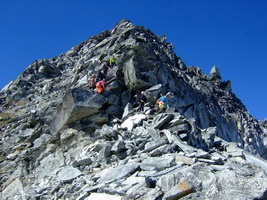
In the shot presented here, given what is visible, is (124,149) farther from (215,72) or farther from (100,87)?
(215,72)

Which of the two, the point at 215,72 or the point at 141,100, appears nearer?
the point at 141,100

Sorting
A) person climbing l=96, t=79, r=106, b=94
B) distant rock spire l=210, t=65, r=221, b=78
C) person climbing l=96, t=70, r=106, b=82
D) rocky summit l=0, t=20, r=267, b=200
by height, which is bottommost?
rocky summit l=0, t=20, r=267, b=200

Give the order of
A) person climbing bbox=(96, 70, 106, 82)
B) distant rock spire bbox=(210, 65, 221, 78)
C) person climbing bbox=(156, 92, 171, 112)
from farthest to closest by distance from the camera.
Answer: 1. distant rock spire bbox=(210, 65, 221, 78)
2. person climbing bbox=(96, 70, 106, 82)
3. person climbing bbox=(156, 92, 171, 112)

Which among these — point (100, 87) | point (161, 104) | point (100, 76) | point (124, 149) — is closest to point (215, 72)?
point (100, 76)

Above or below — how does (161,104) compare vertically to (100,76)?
below

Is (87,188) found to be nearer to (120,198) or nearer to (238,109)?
(120,198)

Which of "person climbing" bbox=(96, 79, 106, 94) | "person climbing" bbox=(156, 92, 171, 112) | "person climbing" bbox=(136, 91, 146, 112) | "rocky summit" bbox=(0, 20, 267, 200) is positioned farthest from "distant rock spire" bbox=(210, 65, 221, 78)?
"person climbing" bbox=(156, 92, 171, 112)

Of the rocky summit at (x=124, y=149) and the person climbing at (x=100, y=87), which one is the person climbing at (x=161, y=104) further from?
the person climbing at (x=100, y=87)

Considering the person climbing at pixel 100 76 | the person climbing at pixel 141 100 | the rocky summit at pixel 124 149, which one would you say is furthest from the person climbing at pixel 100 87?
the person climbing at pixel 141 100

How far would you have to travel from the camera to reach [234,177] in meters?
8.66

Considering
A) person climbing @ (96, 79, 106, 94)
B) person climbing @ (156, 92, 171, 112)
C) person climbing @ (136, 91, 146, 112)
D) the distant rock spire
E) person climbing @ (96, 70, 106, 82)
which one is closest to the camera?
person climbing @ (156, 92, 171, 112)

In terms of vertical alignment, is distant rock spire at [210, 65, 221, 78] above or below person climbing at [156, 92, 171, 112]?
above

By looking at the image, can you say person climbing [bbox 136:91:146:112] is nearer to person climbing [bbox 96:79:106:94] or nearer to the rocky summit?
the rocky summit

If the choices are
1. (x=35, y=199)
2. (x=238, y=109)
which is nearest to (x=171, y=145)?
(x=35, y=199)
